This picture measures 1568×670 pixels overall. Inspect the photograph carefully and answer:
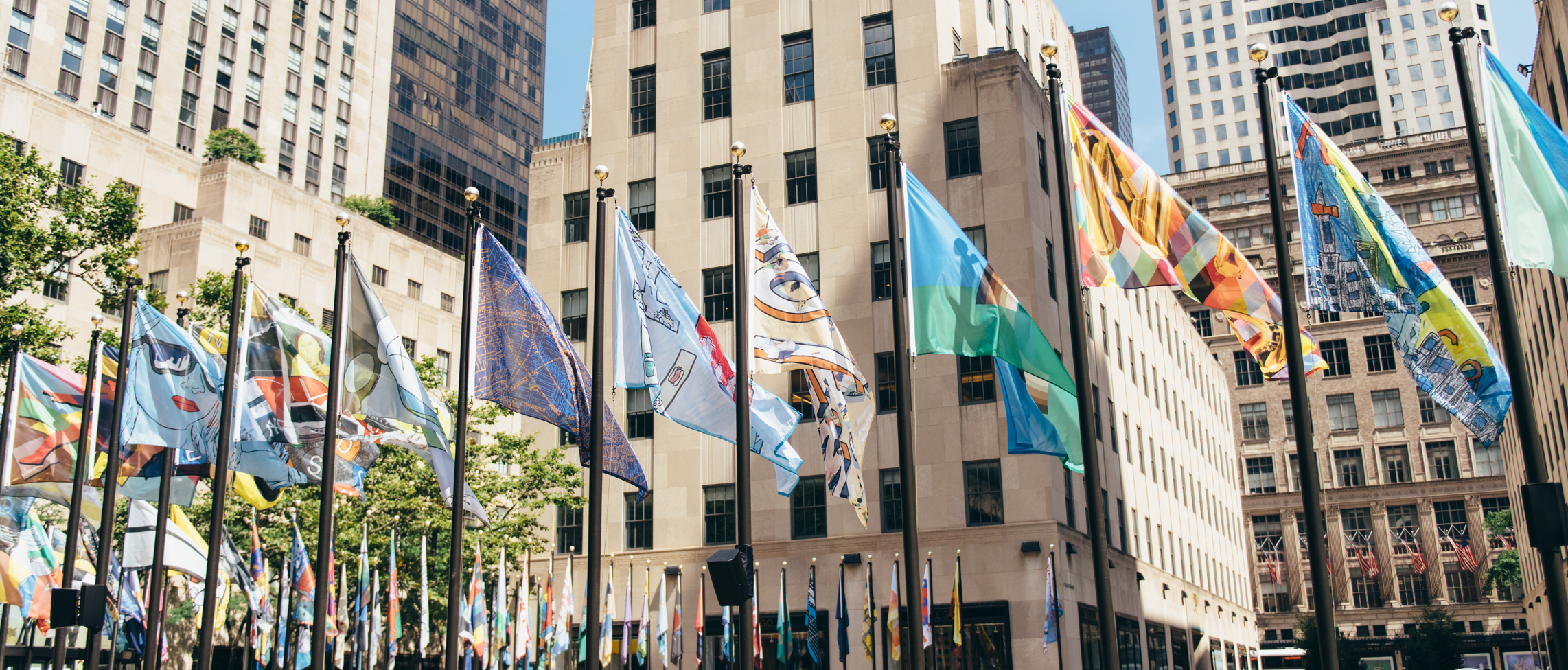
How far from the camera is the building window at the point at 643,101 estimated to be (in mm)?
52219

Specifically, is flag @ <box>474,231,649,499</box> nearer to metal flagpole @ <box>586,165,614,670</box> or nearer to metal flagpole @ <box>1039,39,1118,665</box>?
metal flagpole @ <box>586,165,614,670</box>

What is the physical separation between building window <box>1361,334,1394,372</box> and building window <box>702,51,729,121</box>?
93527 millimetres

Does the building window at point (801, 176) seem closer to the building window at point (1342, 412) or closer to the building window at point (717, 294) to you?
the building window at point (717, 294)

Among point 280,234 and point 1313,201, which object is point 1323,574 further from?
point 280,234

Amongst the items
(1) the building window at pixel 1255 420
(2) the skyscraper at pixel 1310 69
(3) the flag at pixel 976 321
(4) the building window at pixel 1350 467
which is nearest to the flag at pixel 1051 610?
(3) the flag at pixel 976 321

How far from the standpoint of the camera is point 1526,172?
56.2 ft

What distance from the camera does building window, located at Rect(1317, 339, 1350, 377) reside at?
122 meters

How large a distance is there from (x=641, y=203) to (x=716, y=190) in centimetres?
356

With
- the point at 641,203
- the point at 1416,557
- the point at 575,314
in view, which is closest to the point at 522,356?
the point at 575,314

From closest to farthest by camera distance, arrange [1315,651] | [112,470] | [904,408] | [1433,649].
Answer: [904,408], [112,470], [1433,649], [1315,651]

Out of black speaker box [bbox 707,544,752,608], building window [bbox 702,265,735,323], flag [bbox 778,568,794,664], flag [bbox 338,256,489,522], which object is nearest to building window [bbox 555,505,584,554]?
building window [bbox 702,265,735,323]

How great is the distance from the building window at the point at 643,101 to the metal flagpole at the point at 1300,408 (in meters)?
36.5

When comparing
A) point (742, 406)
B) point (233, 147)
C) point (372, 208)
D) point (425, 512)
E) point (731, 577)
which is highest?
point (233, 147)

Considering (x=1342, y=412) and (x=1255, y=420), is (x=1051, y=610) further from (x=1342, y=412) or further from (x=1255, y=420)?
(x=1255, y=420)
